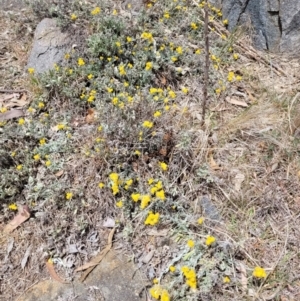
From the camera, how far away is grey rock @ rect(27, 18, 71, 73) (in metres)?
4.07

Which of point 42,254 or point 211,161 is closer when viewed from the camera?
point 42,254

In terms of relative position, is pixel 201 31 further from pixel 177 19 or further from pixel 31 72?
pixel 31 72

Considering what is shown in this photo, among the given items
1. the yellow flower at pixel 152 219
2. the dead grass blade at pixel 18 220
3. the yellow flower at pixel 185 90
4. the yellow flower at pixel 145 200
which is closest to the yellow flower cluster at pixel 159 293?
the yellow flower at pixel 152 219

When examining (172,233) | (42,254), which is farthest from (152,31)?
(42,254)

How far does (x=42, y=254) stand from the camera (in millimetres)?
2943

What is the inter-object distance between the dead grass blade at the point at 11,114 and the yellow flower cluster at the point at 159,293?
2030 millimetres

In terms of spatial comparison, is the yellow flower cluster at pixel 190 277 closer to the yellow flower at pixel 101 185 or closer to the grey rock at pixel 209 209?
the grey rock at pixel 209 209

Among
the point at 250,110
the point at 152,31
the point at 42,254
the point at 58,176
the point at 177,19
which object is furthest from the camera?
the point at 177,19

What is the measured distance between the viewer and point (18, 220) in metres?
3.09

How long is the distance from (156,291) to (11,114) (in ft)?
6.95

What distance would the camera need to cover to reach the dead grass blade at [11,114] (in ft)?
12.0

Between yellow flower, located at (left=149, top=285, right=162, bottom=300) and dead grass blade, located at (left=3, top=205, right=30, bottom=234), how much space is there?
3.72 feet

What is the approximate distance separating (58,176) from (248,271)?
1663 millimetres

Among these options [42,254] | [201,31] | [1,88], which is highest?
[201,31]
